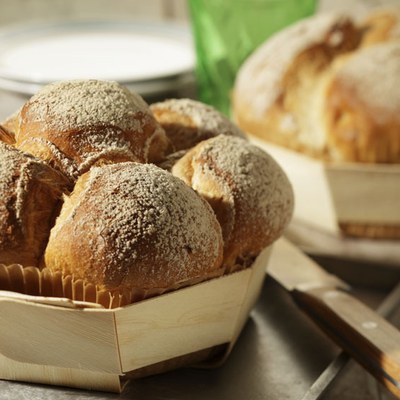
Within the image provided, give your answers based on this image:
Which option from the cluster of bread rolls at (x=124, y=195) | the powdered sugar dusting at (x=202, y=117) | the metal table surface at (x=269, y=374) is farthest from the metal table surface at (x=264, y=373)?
the powdered sugar dusting at (x=202, y=117)

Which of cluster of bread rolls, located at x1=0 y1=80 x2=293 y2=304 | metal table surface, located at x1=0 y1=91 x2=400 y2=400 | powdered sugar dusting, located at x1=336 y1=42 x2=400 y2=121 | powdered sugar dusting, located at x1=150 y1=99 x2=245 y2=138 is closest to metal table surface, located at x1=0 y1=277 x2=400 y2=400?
metal table surface, located at x1=0 y1=91 x2=400 y2=400

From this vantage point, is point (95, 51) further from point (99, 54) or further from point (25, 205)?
point (25, 205)

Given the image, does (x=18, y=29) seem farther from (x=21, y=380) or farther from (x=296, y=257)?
(x=21, y=380)

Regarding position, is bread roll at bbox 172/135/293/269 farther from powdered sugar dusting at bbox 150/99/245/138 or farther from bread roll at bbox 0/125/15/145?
bread roll at bbox 0/125/15/145

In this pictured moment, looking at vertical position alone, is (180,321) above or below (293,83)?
below

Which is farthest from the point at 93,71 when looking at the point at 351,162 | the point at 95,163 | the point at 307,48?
the point at 95,163

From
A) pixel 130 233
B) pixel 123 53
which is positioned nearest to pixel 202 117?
pixel 130 233

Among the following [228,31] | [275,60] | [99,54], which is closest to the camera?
[275,60]

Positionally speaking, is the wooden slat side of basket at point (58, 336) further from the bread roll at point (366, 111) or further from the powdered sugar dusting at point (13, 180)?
the bread roll at point (366, 111)
